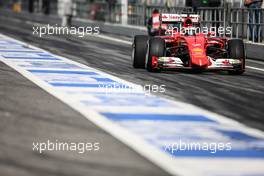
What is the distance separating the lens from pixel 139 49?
1253 cm

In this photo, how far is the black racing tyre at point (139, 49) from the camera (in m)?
12.5

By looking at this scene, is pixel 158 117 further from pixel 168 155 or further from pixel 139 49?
pixel 139 49

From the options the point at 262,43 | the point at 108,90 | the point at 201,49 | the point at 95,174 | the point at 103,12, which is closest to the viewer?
the point at 95,174

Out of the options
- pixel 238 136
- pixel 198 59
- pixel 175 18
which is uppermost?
pixel 175 18

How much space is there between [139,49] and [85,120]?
5554 mm

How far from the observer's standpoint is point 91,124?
22.6ft

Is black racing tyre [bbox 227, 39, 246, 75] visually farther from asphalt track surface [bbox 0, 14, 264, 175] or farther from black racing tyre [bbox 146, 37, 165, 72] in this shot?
black racing tyre [bbox 146, 37, 165, 72]

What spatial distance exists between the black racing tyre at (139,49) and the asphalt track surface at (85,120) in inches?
8.2

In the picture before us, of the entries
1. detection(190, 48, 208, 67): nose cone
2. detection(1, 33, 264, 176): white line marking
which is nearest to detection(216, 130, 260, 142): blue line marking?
detection(1, 33, 264, 176): white line marking

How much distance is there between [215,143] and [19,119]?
2.12 meters

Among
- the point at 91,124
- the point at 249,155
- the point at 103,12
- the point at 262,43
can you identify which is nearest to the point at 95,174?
the point at 249,155

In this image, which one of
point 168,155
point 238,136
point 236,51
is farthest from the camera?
point 236,51

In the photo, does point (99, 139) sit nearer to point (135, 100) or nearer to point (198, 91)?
point (135, 100)

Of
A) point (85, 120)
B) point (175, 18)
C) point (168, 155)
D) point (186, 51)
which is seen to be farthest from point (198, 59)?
point (168, 155)
